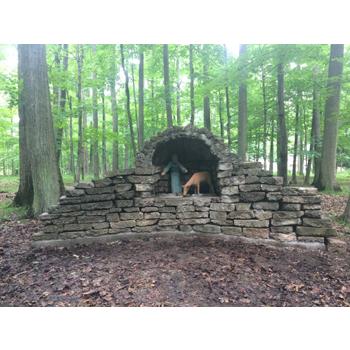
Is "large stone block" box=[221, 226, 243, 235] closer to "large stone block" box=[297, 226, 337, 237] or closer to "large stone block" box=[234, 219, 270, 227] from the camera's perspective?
"large stone block" box=[234, 219, 270, 227]

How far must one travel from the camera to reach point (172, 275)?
3.12 meters

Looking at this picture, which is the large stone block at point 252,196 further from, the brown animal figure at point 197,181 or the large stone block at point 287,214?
the brown animal figure at point 197,181

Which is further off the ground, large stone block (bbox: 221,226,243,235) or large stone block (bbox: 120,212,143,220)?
large stone block (bbox: 120,212,143,220)

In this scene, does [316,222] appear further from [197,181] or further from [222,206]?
[197,181]

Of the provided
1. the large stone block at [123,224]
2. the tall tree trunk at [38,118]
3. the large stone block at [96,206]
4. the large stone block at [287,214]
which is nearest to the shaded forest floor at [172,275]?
the large stone block at [123,224]

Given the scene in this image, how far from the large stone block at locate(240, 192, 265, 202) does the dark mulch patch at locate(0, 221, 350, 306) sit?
0.77 metres

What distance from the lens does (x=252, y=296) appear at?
2.73 m

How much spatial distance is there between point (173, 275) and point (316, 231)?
255 cm

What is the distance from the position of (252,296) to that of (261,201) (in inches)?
73.7

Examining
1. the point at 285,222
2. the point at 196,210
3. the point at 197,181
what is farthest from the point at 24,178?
the point at 285,222

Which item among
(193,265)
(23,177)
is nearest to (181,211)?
(193,265)

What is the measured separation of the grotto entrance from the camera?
5.63 meters

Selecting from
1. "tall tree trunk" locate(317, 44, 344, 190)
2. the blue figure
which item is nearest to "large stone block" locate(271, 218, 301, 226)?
the blue figure
